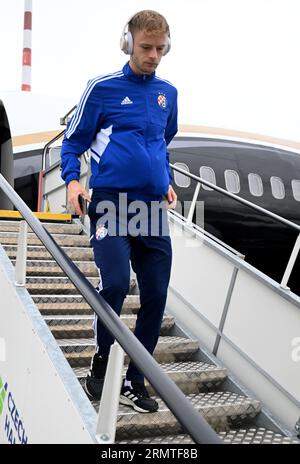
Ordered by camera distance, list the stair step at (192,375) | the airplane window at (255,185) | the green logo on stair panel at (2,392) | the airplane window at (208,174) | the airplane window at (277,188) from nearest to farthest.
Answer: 1. the green logo on stair panel at (2,392)
2. the stair step at (192,375)
3. the airplane window at (208,174)
4. the airplane window at (255,185)
5. the airplane window at (277,188)

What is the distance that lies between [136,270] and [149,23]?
1072 millimetres

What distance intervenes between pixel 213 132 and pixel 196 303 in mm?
5666

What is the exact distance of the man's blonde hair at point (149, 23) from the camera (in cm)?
227

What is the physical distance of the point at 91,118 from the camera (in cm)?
241

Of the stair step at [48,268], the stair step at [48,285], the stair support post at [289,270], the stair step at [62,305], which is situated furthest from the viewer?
the stair step at [48,268]

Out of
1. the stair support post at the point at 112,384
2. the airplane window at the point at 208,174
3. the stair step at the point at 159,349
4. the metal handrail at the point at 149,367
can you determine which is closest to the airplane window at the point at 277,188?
the airplane window at the point at 208,174

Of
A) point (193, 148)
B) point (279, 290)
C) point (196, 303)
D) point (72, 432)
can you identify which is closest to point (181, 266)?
point (196, 303)

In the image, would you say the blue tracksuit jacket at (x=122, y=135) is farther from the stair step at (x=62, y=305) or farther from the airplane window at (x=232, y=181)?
the airplane window at (x=232, y=181)

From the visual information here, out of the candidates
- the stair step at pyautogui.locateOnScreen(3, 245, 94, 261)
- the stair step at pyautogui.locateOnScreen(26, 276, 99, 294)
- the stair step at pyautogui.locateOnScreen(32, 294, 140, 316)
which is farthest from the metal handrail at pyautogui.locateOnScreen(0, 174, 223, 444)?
the stair step at pyautogui.locateOnScreen(3, 245, 94, 261)

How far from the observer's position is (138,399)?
2.55 m

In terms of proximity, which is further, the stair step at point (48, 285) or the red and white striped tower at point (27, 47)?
the red and white striped tower at point (27, 47)

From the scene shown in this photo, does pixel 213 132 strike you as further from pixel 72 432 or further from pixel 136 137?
pixel 72 432

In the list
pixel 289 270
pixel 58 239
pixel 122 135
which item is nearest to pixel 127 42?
pixel 122 135

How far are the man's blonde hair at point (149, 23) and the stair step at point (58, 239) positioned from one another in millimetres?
2692
